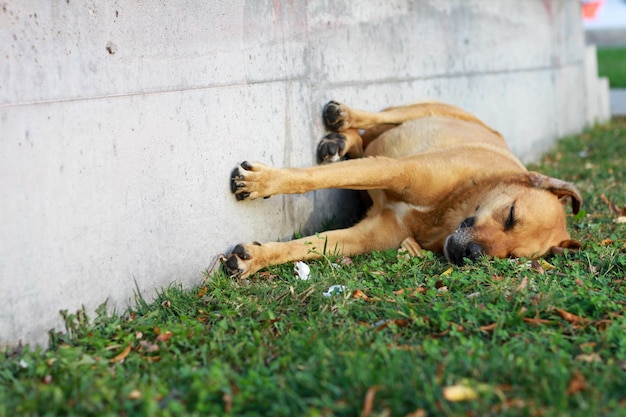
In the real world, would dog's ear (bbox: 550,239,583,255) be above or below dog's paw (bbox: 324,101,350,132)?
below

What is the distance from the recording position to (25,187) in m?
3.53

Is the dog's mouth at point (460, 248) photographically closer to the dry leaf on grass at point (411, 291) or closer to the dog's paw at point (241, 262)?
the dry leaf on grass at point (411, 291)

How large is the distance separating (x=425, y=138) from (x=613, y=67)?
1513cm

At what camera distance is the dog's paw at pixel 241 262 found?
4.75m

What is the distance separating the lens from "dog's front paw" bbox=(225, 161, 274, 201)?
4.80 meters

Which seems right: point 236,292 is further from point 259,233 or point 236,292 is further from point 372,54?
point 372,54

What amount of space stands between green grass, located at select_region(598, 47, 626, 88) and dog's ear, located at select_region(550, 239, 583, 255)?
12753 mm

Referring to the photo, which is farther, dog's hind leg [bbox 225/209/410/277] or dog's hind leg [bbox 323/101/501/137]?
dog's hind leg [bbox 323/101/501/137]

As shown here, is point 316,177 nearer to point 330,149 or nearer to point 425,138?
point 330,149

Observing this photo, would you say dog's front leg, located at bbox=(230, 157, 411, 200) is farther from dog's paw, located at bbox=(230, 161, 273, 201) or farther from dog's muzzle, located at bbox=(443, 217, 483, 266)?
dog's muzzle, located at bbox=(443, 217, 483, 266)

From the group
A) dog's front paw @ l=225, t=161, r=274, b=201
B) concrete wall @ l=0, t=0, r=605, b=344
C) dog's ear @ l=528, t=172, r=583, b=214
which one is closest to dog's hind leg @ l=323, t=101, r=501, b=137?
concrete wall @ l=0, t=0, r=605, b=344

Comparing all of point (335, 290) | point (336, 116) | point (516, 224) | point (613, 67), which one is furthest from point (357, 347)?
point (613, 67)

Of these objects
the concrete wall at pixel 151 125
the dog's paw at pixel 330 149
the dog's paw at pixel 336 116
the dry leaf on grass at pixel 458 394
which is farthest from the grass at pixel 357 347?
the dog's paw at pixel 336 116

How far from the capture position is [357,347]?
3.48m
